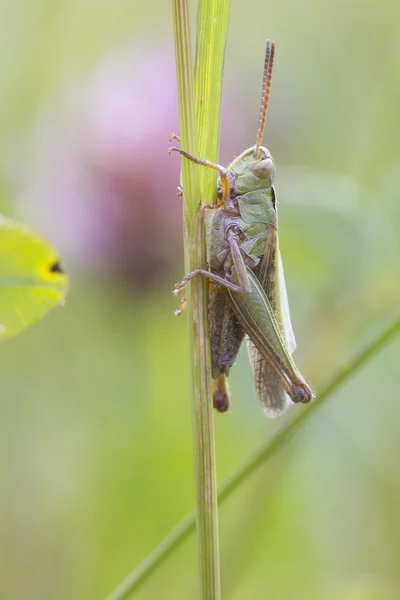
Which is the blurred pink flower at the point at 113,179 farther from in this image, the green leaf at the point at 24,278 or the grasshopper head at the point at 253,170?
the green leaf at the point at 24,278

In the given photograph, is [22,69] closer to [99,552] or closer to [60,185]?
[60,185]

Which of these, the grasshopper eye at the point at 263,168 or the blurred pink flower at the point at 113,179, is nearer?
the grasshopper eye at the point at 263,168

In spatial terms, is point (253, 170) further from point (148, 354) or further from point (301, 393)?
point (148, 354)

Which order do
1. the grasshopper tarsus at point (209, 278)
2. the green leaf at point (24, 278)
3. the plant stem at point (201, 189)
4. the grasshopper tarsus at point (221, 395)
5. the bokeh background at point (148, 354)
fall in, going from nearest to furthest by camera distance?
the green leaf at point (24, 278) < the plant stem at point (201, 189) < the grasshopper tarsus at point (209, 278) < the grasshopper tarsus at point (221, 395) < the bokeh background at point (148, 354)

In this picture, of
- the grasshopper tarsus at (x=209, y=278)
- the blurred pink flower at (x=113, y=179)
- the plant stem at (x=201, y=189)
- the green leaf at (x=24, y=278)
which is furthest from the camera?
the blurred pink flower at (x=113, y=179)

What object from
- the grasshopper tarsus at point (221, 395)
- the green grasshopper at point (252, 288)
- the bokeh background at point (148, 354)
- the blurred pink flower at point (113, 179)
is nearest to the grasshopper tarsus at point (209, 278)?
the green grasshopper at point (252, 288)

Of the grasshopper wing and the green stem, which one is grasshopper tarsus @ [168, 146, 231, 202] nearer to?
the grasshopper wing

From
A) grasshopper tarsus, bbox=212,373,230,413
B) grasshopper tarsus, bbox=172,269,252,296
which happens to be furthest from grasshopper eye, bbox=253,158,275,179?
grasshopper tarsus, bbox=212,373,230,413
